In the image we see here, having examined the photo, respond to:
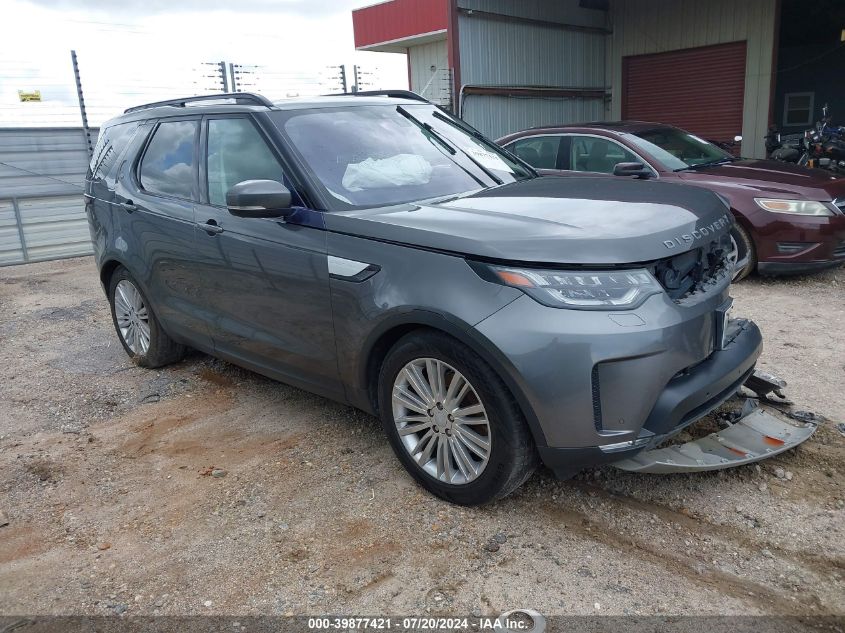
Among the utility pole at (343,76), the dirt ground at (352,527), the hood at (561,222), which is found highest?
the utility pole at (343,76)

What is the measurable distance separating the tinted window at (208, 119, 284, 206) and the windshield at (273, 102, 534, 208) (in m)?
0.17

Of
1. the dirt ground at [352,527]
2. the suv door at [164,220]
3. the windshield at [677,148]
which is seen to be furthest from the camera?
the windshield at [677,148]

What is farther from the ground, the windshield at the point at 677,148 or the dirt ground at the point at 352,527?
the windshield at the point at 677,148

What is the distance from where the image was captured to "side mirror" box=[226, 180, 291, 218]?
3.39 m

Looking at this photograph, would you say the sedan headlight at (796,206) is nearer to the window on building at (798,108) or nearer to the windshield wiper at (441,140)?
the windshield wiper at (441,140)

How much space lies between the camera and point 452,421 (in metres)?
3.05

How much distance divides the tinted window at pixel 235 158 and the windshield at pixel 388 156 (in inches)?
6.6

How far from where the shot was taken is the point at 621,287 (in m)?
2.73

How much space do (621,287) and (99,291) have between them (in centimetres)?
759

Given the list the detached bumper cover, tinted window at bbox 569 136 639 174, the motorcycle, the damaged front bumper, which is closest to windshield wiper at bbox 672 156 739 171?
tinted window at bbox 569 136 639 174

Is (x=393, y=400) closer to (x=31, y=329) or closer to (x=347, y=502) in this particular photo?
(x=347, y=502)

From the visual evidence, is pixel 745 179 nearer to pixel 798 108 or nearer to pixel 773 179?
pixel 773 179

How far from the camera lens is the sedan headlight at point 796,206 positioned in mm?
6648

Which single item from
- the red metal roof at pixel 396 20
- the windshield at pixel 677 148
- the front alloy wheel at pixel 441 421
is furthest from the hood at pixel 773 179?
the red metal roof at pixel 396 20
